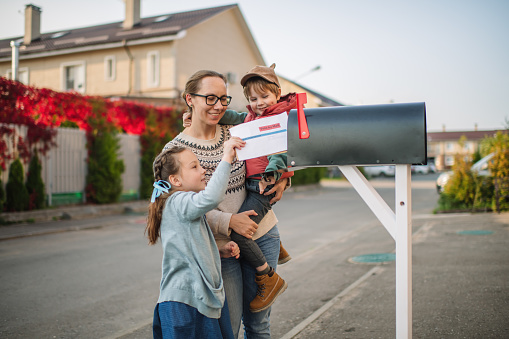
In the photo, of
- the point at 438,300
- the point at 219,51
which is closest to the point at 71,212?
the point at 438,300

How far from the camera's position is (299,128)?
107 inches

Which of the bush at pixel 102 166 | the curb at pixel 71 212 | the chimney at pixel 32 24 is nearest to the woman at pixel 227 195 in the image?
the curb at pixel 71 212

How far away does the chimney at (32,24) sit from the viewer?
101ft

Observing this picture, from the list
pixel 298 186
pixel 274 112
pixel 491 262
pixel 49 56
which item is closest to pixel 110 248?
pixel 491 262

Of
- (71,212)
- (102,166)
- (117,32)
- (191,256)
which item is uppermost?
(117,32)

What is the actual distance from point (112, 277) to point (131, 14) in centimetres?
2418

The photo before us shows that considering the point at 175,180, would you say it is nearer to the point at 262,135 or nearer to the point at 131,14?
the point at 262,135

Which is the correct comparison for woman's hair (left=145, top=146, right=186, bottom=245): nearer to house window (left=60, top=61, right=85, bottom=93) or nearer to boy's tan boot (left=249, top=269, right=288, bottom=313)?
boy's tan boot (left=249, top=269, right=288, bottom=313)

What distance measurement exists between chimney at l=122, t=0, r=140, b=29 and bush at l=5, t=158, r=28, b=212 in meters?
17.1

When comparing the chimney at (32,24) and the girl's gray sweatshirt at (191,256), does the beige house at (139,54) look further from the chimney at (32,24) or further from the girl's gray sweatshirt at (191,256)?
the girl's gray sweatshirt at (191,256)

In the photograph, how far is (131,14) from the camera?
91.9 ft

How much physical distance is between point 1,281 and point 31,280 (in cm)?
39

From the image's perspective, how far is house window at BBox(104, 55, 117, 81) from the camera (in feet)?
86.6

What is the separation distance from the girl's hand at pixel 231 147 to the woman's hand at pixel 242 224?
13.5 inches
